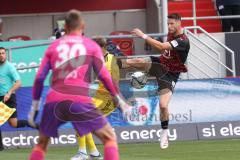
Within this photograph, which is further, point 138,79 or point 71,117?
point 138,79

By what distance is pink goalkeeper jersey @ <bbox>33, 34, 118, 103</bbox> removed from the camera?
10.0 metres

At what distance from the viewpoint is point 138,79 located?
18.6 metres

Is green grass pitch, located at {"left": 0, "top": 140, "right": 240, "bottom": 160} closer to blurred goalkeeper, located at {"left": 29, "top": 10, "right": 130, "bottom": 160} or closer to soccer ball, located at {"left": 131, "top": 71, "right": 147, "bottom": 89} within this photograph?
soccer ball, located at {"left": 131, "top": 71, "right": 147, "bottom": 89}

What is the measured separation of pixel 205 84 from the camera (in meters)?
20.1

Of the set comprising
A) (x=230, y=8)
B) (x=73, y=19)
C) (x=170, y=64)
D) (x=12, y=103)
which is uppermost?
(x=73, y=19)

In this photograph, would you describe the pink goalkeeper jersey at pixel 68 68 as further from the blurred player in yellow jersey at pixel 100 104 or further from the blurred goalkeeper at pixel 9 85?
the blurred goalkeeper at pixel 9 85

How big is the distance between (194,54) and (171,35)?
20.0ft

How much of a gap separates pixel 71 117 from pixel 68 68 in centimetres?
58

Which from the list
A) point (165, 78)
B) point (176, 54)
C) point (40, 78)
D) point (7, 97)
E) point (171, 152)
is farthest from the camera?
point (7, 97)

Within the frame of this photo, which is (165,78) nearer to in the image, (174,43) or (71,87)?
(174,43)

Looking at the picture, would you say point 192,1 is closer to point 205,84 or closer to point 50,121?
point 205,84

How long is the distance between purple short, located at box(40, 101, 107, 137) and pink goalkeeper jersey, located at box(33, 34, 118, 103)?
80mm

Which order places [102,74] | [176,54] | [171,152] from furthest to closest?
[176,54] → [171,152] → [102,74]

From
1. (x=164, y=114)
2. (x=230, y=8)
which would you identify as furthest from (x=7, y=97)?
(x=230, y=8)
